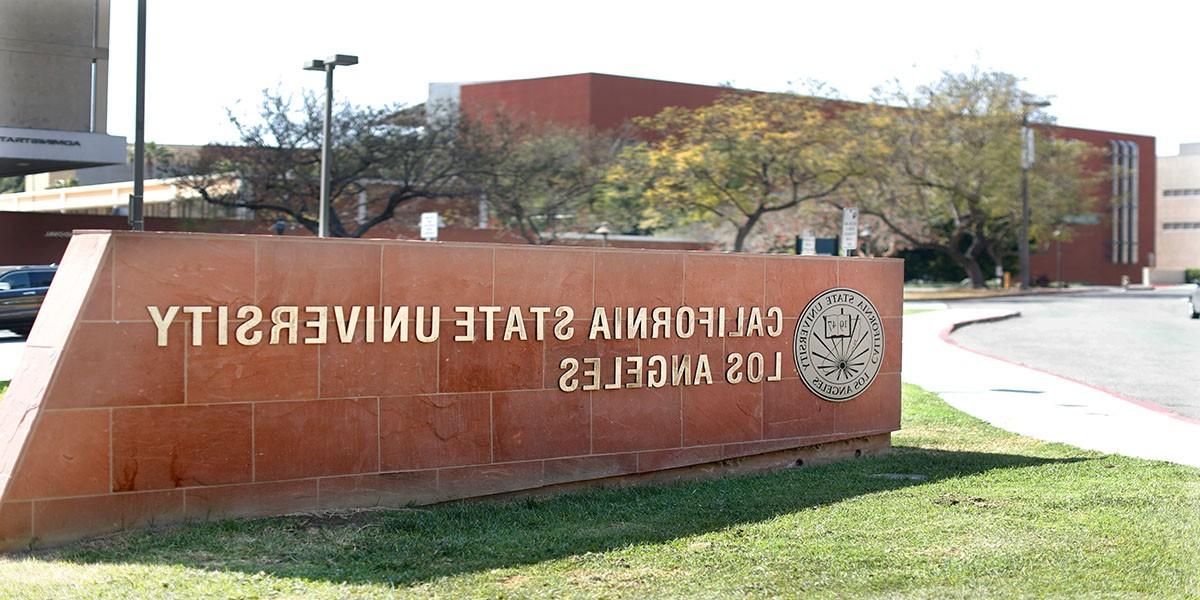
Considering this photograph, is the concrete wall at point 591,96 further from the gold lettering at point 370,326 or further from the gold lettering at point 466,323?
Result: the gold lettering at point 370,326

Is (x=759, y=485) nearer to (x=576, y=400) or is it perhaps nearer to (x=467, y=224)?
(x=576, y=400)

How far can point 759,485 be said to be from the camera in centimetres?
961

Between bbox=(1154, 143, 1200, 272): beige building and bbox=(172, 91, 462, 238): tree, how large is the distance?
77.3 metres

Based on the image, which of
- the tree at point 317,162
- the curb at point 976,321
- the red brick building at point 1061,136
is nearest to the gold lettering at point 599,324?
the curb at point 976,321

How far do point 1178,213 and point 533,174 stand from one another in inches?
2984

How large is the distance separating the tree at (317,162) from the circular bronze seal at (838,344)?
3120 centimetres

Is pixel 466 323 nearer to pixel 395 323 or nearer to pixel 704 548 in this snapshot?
pixel 395 323

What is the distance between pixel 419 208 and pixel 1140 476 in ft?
130

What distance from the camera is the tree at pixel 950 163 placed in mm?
56688

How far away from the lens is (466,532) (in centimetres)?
772

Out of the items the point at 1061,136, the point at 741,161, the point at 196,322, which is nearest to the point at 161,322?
the point at 196,322

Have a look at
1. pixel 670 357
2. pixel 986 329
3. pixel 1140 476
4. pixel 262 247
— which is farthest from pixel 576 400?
pixel 986 329

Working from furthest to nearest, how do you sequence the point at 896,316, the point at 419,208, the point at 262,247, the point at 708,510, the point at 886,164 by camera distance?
the point at 886,164
the point at 419,208
the point at 896,316
the point at 708,510
the point at 262,247

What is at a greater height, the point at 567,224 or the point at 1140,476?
the point at 567,224
